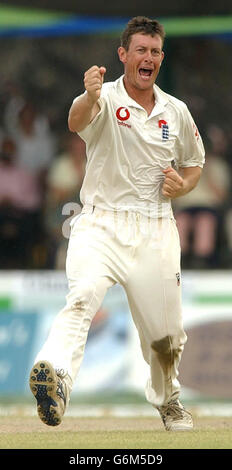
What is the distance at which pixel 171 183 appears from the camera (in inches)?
329

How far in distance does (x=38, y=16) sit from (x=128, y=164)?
538 centimetres

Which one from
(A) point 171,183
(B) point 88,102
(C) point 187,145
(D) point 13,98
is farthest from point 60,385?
(D) point 13,98

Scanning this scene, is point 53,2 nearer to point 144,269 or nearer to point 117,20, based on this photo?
point 117,20

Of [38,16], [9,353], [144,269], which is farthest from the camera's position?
[38,16]

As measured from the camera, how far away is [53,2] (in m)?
13.3

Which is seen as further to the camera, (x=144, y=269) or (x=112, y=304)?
(x=112, y=304)

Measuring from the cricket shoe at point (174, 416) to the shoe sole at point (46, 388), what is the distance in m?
1.42

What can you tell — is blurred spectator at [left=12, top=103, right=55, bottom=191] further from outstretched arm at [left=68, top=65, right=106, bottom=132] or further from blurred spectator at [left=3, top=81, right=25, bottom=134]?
outstretched arm at [left=68, top=65, right=106, bottom=132]

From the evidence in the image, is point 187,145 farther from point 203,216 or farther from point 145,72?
point 203,216

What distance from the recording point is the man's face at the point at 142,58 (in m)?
8.29

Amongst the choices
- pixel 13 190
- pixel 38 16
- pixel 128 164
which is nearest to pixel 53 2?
pixel 38 16

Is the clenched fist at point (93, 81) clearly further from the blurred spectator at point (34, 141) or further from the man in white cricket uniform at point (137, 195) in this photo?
the blurred spectator at point (34, 141)

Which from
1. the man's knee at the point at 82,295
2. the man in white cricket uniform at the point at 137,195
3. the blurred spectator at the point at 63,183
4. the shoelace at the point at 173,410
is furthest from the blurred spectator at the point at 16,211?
the man's knee at the point at 82,295

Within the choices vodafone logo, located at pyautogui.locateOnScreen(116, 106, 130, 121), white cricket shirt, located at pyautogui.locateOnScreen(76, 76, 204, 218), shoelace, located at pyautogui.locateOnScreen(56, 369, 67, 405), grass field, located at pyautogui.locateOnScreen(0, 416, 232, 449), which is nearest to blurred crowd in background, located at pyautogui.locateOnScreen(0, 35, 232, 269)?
grass field, located at pyautogui.locateOnScreen(0, 416, 232, 449)
